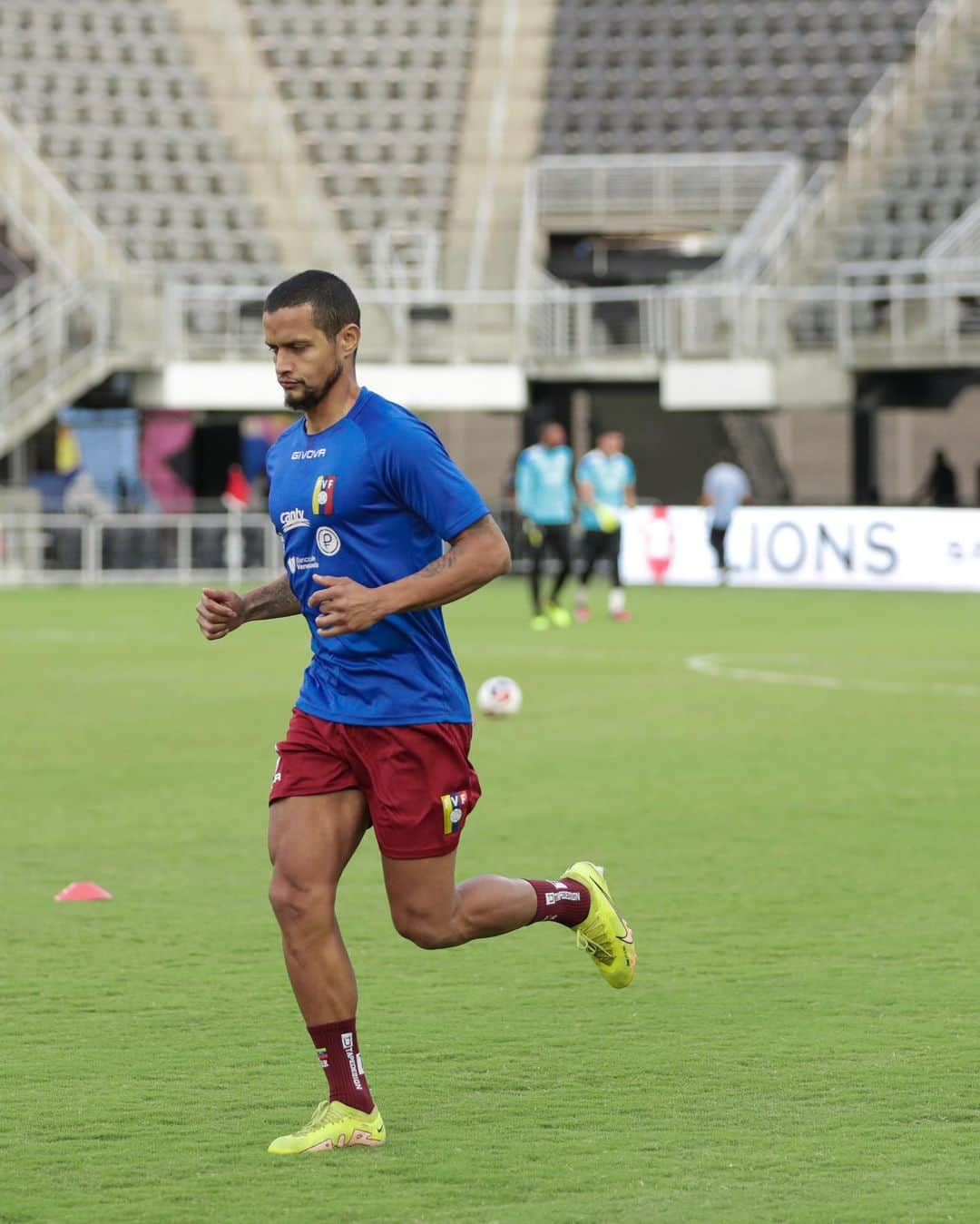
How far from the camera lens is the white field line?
652 inches

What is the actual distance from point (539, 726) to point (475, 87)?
26.6m

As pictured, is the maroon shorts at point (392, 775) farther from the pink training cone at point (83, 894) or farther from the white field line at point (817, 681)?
the white field line at point (817, 681)

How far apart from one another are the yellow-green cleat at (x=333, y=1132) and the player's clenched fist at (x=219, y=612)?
1178mm

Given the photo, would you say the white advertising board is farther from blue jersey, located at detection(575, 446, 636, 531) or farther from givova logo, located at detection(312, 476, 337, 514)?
givova logo, located at detection(312, 476, 337, 514)

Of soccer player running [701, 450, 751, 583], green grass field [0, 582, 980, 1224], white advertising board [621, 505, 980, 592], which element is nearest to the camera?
green grass field [0, 582, 980, 1224]

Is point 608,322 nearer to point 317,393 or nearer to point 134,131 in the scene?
point 134,131

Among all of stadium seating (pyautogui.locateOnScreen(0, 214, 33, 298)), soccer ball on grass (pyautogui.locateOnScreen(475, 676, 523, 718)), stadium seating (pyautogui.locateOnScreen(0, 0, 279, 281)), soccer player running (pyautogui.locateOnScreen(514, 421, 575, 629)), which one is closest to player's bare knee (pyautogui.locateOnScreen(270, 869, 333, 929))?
soccer ball on grass (pyautogui.locateOnScreen(475, 676, 523, 718))

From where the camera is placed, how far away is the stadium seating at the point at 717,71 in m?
37.7

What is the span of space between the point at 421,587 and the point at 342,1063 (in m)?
1.07

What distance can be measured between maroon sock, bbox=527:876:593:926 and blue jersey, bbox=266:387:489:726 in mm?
711

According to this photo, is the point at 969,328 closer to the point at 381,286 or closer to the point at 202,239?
the point at 381,286

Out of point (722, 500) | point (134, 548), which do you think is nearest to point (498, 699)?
point (722, 500)

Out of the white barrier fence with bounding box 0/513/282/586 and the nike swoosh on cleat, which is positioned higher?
the white barrier fence with bounding box 0/513/282/586

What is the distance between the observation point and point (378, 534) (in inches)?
199
